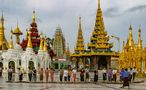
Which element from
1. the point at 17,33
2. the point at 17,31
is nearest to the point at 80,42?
the point at 17,31

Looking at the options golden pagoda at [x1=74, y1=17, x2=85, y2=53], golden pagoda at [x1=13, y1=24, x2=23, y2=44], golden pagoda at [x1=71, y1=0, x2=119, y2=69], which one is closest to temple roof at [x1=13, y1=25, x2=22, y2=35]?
golden pagoda at [x1=13, y1=24, x2=23, y2=44]

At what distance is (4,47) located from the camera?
86438mm

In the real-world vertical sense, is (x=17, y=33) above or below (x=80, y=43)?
above

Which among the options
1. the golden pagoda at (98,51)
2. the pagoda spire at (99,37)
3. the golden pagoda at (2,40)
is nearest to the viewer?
the golden pagoda at (2,40)

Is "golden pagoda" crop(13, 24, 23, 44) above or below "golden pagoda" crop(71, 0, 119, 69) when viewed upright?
above

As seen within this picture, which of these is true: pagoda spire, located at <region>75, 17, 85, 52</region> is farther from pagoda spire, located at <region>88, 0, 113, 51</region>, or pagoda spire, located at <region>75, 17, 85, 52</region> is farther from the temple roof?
the temple roof

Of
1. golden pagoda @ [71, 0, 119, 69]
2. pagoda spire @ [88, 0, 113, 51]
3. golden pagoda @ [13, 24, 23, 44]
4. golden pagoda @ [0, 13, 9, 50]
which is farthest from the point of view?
golden pagoda @ [13, 24, 23, 44]

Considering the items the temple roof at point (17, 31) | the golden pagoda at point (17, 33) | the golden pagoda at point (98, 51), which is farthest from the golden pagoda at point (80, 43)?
the temple roof at point (17, 31)

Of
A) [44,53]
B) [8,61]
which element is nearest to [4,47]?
[44,53]

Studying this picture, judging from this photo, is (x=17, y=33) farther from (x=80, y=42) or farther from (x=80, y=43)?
(x=80, y=42)

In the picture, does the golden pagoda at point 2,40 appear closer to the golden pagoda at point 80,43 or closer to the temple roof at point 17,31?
the temple roof at point 17,31

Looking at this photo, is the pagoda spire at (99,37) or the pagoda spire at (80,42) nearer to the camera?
the pagoda spire at (99,37)

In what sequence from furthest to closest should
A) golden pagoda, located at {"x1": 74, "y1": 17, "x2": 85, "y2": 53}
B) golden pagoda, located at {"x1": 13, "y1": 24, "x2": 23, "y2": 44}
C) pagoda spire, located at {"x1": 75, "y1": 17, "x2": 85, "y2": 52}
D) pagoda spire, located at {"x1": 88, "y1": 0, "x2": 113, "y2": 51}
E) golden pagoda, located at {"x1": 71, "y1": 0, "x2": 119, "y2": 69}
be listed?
pagoda spire, located at {"x1": 75, "y1": 17, "x2": 85, "y2": 52} < golden pagoda, located at {"x1": 74, "y1": 17, "x2": 85, "y2": 53} < golden pagoda, located at {"x1": 13, "y1": 24, "x2": 23, "y2": 44} < pagoda spire, located at {"x1": 88, "y1": 0, "x2": 113, "y2": 51} < golden pagoda, located at {"x1": 71, "y1": 0, "x2": 119, "y2": 69}

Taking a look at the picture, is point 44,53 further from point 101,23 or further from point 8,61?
point 101,23
